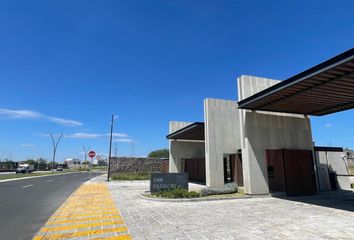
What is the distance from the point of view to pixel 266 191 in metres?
12.7

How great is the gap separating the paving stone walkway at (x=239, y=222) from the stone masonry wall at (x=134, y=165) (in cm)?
2442

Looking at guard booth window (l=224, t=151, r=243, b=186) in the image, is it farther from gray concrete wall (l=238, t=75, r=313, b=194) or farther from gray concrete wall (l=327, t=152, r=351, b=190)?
gray concrete wall (l=327, t=152, r=351, b=190)

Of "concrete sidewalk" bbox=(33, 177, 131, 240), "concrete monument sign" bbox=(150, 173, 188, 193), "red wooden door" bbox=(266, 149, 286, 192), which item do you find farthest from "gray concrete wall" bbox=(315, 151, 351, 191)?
"concrete sidewalk" bbox=(33, 177, 131, 240)

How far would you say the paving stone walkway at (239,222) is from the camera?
5.78 metres

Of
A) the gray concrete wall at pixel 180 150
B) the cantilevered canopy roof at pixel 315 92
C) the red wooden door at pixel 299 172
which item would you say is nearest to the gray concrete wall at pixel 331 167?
the red wooden door at pixel 299 172

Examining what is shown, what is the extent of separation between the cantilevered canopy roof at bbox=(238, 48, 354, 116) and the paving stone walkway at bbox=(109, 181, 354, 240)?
487 centimetres

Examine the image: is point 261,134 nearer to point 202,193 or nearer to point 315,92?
point 315,92

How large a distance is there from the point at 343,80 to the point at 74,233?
1059 cm

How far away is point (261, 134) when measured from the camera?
1325 centimetres

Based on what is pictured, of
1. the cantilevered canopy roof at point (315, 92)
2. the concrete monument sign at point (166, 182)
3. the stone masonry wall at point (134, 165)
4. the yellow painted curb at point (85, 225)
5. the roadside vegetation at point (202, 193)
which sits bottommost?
the yellow painted curb at point (85, 225)

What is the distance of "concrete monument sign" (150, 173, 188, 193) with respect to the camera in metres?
13.0

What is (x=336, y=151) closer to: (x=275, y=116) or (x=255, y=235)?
(x=275, y=116)

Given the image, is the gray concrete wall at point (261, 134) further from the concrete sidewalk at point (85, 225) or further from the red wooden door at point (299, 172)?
the concrete sidewalk at point (85, 225)

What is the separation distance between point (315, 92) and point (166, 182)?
877cm
